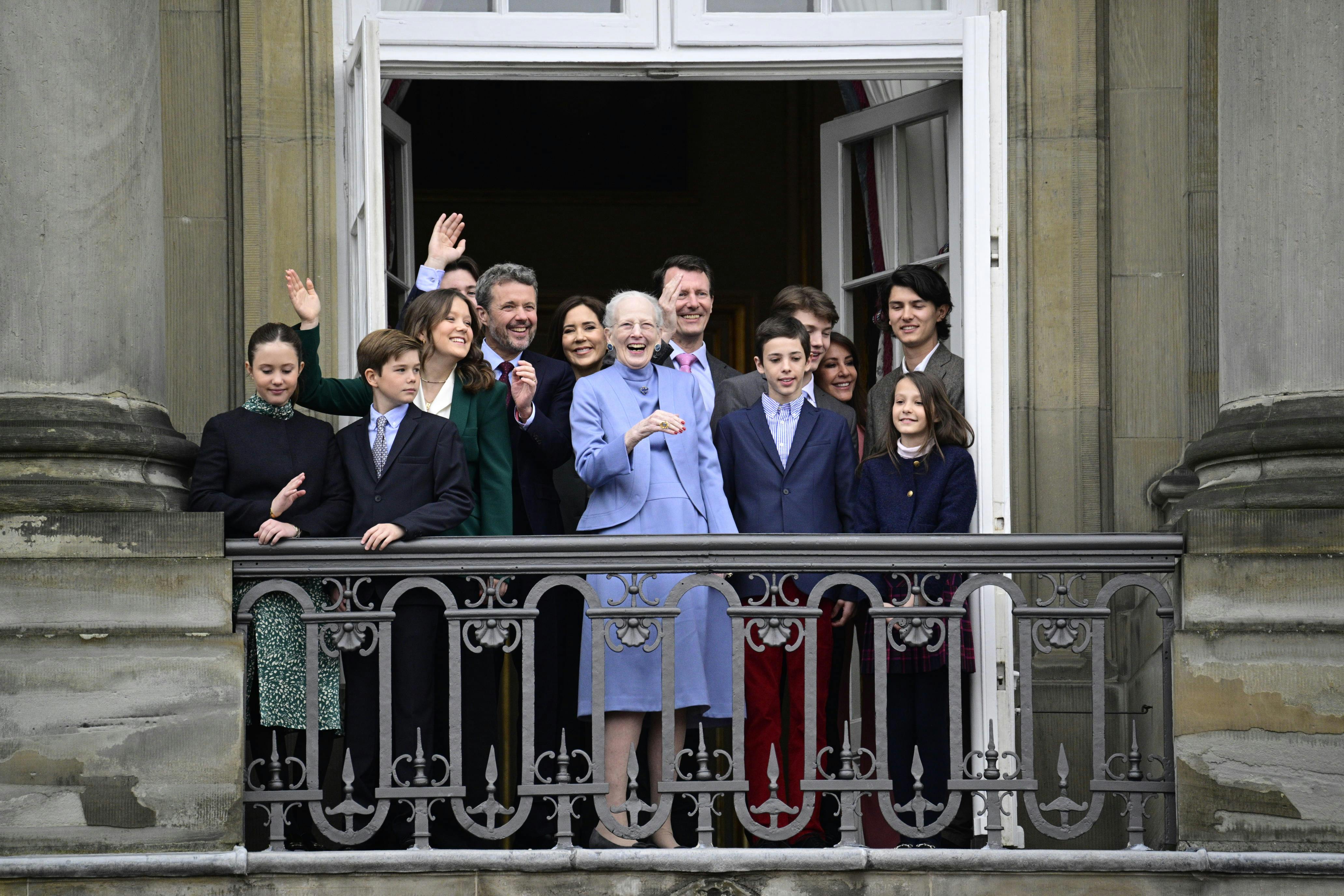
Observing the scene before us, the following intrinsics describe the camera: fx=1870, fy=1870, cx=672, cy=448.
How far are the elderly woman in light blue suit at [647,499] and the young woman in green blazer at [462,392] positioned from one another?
10.0 inches

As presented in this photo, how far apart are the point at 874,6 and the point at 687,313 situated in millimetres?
1960

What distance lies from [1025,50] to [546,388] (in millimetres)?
2911

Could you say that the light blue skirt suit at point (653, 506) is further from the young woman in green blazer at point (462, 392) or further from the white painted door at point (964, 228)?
the white painted door at point (964, 228)

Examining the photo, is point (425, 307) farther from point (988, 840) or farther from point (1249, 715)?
point (1249, 715)

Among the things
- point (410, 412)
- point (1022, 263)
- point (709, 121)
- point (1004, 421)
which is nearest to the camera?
point (410, 412)

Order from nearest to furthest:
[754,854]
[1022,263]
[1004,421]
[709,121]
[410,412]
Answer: [754,854]
[410,412]
[1004,421]
[1022,263]
[709,121]

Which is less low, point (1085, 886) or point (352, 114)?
point (352, 114)

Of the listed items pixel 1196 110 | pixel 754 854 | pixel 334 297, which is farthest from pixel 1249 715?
pixel 334 297

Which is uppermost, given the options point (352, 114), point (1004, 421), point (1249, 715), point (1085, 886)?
point (352, 114)

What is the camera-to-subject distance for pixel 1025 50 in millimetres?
8016

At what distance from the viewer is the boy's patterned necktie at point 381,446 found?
5984 millimetres

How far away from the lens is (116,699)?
5.63 meters

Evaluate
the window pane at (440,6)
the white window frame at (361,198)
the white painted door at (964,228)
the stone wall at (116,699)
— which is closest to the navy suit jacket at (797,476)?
the white painted door at (964,228)

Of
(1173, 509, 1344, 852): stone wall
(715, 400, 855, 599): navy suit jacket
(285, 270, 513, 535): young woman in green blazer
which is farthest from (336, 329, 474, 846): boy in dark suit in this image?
(1173, 509, 1344, 852): stone wall
